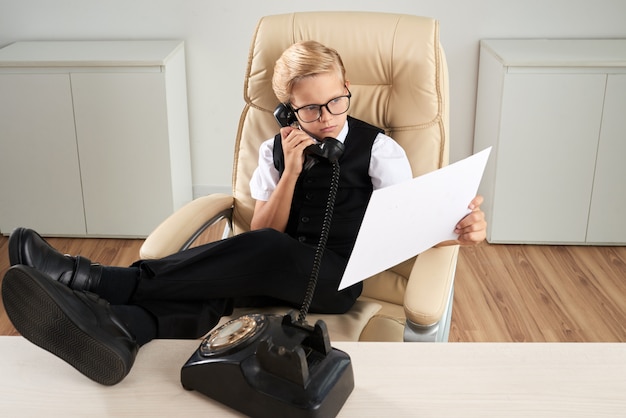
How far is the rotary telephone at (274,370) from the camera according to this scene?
1.03 meters

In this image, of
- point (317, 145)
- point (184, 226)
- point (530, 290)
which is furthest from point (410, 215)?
point (530, 290)

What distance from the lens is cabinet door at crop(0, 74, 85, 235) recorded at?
2.83 metres

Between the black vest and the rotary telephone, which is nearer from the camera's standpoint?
the rotary telephone

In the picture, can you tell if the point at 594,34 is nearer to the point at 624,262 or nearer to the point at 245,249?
the point at 624,262

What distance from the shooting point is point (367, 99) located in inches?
76.5

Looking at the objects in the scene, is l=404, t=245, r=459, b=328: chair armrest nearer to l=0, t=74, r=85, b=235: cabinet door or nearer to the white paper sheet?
the white paper sheet

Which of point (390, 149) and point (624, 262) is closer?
point (390, 149)

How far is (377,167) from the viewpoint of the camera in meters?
1.82

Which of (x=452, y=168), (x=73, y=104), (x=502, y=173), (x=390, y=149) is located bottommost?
(x=502, y=173)

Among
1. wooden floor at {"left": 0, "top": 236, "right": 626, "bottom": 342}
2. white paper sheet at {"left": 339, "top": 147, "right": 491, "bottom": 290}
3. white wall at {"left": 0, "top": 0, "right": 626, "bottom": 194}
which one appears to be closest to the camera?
white paper sheet at {"left": 339, "top": 147, "right": 491, "bottom": 290}

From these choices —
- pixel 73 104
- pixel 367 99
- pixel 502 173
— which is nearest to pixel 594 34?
pixel 502 173

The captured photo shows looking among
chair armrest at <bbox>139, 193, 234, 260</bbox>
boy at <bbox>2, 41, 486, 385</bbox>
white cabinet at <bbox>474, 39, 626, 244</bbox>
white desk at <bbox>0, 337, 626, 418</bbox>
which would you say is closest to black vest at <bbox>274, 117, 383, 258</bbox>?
boy at <bbox>2, 41, 486, 385</bbox>

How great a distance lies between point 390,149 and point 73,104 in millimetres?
1500

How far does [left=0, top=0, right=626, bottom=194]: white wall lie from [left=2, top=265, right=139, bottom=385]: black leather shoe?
6.70 feet
